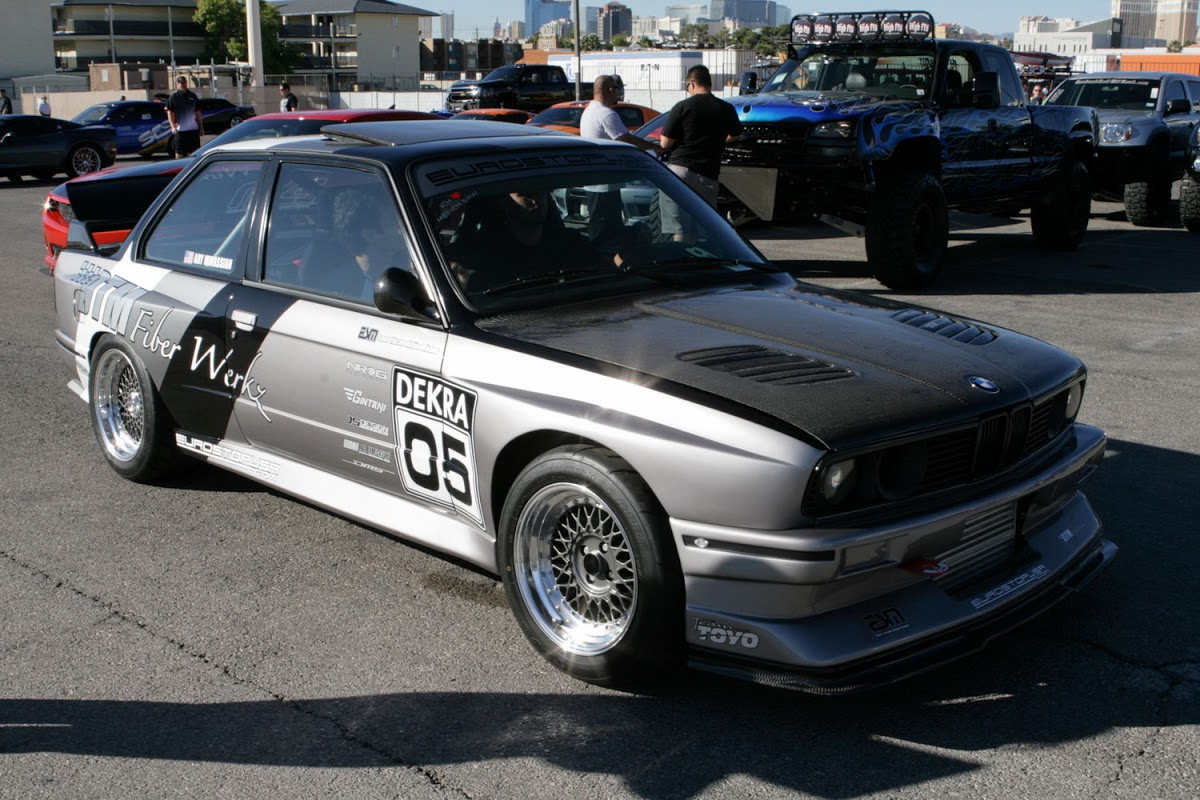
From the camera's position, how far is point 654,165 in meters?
5.17

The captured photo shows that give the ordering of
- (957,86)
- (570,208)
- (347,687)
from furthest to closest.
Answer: (957,86)
(570,208)
(347,687)

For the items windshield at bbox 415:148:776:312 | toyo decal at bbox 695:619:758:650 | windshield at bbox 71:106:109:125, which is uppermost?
windshield at bbox 71:106:109:125

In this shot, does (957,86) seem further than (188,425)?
Yes

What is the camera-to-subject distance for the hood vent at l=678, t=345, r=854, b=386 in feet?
11.7

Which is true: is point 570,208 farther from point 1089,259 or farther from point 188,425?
point 1089,259

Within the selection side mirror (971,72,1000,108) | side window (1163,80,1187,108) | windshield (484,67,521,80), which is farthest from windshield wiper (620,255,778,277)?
windshield (484,67,521,80)

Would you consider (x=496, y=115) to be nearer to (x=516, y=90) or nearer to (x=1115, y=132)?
(x=1115, y=132)

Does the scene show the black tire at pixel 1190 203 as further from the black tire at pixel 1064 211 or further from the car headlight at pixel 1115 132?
the black tire at pixel 1064 211

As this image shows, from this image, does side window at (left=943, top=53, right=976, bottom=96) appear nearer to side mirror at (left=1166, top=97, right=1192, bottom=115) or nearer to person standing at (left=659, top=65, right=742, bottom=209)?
person standing at (left=659, top=65, right=742, bottom=209)

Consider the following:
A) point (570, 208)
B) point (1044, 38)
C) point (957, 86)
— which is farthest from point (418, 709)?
point (1044, 38)

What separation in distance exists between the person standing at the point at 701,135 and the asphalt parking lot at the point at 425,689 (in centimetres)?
524

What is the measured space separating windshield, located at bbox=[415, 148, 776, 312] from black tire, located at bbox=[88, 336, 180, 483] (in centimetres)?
183

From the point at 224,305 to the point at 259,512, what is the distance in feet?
3.10

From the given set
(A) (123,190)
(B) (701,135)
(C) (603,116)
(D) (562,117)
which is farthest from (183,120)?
(B) (701,135)
